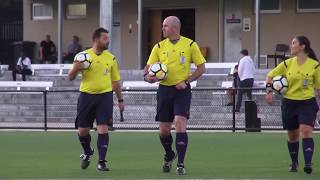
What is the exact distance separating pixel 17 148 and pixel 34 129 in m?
6.36

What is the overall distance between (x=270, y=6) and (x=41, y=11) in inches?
408

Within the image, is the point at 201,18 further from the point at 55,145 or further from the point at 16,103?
the point at 55,145

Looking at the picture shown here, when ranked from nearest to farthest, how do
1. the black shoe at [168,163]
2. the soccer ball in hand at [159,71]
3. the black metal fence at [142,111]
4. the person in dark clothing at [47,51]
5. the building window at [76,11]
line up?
the soccer ball in hand at [159,71] < the black shoe at [168,163] < the black metal fence at [142,111] < the person in dark clothing at [47,51] < the building window at [76,11]

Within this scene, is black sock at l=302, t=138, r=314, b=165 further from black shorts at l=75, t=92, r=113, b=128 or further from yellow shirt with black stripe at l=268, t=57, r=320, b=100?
black shorts at l=75, t=92, r=113, b=128

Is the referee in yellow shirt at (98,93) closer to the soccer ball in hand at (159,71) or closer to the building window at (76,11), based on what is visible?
the soccer ball in hand at (159,71)

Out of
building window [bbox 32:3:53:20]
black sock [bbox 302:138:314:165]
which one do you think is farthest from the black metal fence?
building window [bbox 32:3:53:20]

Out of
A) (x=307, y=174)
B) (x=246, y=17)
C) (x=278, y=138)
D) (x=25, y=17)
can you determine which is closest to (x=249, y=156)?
(x=307, y=174)

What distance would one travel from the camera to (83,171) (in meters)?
12.2

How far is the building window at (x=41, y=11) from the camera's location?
35625mm

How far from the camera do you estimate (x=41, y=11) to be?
35.8 metres

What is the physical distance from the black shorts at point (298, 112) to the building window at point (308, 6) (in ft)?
60.6

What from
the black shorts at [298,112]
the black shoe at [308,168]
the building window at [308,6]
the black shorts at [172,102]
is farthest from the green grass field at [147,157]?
the building window at [308,6]

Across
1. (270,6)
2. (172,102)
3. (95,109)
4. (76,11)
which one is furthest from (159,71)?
(76,11)

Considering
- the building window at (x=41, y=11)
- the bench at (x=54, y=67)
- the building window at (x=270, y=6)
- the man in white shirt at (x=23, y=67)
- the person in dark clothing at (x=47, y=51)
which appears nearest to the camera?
the man in white shirt at (x=23, y=67)
